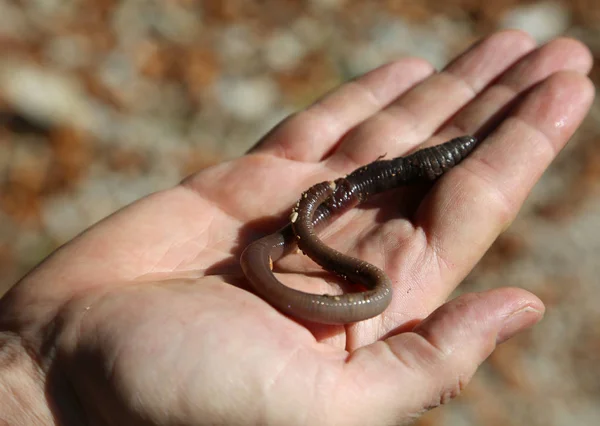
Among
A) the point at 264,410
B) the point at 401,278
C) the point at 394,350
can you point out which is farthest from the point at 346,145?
the point at 264,410

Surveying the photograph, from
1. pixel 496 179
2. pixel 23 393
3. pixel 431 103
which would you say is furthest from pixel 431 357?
pixel 431 103

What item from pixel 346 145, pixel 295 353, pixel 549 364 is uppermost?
pixel 346 145

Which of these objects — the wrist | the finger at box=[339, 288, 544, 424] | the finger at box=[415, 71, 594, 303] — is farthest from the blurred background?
the wrist

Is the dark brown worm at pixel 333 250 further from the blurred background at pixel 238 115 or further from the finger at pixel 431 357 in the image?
the blurred background at pixel 238 115

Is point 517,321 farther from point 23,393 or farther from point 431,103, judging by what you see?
point 23,393

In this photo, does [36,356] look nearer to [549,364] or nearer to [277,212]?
[277,212]
